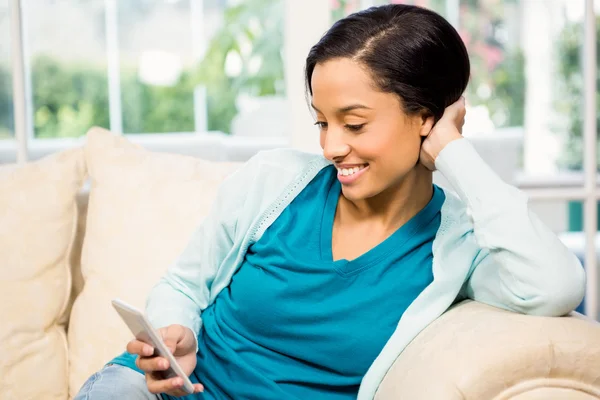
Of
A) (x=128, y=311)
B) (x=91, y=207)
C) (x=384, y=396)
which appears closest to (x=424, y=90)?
(x=384, y=396)

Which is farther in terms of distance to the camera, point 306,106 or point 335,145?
point 306,106

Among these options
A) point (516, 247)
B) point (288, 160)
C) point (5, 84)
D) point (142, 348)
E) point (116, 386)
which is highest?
point (5, 84)

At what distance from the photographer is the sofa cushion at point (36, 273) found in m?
1.62

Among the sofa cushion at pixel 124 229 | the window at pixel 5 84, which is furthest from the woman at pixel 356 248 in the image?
the window at pixel 5 84

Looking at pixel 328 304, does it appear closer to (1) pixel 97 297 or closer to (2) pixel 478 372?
(2) pixel 478 372

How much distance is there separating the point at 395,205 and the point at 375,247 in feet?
0.34

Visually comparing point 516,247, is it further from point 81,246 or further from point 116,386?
point 81,246

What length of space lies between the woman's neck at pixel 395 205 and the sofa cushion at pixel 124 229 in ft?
1.40

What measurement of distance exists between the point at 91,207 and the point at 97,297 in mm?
210

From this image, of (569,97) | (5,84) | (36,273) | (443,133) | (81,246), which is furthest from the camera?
(5,84)

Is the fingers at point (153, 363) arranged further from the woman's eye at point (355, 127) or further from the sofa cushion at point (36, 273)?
the sofa cushion at point (36, 273)

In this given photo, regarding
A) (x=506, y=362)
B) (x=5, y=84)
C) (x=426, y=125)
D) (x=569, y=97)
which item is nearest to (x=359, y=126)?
(x=426, y=125)

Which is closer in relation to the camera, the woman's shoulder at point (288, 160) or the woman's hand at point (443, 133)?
the woman's hand at point (443, 133)

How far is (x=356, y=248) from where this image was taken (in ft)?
4.55
